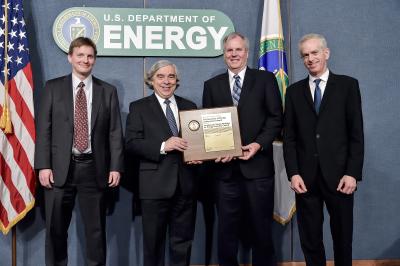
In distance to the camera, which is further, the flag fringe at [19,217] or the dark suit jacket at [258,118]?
the flag fringe at [19,217]

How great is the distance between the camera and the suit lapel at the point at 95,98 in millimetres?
2535

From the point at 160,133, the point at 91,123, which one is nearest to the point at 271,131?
the point at 160,133

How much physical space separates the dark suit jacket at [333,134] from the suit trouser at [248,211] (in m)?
0.26

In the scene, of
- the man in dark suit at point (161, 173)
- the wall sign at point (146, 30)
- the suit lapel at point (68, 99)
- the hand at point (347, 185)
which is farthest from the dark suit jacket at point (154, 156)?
the hand at point (347, 185)

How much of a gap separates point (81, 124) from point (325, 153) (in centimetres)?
140

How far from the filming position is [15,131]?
9.55 ft

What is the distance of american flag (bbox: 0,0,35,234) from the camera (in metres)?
2.91

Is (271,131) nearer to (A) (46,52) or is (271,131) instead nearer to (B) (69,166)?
(B) (69,166)

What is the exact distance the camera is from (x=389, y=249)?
11.0 ft

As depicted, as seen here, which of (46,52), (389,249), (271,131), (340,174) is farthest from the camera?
(389,249)

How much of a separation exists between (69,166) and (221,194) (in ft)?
2.98

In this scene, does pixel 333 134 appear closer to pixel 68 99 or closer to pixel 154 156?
pixel 154 156

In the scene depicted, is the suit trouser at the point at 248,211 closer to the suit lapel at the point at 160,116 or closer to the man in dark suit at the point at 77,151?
the suit lapel at the point at 160,116

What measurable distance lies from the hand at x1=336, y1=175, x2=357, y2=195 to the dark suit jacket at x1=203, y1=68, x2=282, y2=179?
0.42m
